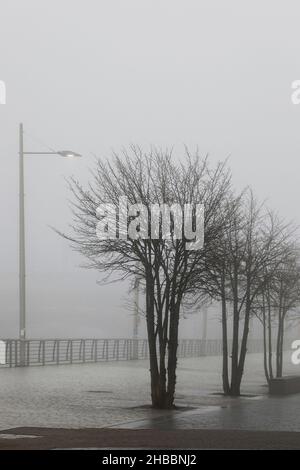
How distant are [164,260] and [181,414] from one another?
12.3 ft

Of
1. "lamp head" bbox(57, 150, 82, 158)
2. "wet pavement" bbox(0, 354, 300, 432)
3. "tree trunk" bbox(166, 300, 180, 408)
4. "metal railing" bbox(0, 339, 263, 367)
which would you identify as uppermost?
"lamp head" bbox(57, 150, 82, 158)

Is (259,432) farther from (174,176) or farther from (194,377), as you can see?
(194,377)

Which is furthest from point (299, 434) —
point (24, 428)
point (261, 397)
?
point (261, 397)

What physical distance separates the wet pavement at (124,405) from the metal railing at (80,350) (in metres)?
4.17

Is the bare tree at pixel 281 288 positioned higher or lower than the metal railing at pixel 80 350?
higher

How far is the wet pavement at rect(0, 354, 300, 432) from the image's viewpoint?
1689 cm

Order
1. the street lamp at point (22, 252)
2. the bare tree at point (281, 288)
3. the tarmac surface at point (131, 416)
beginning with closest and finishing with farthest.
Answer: the tarmac surface at point (131, 416), the bare tree at point (281, 288), the street lamp at point (22, 252)

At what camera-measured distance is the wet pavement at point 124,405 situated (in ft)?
55.4

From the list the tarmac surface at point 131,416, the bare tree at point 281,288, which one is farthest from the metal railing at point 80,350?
the bare tree at point 281,288

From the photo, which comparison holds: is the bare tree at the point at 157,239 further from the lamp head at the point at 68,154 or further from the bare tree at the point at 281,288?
the lamp head at the point at 68,154

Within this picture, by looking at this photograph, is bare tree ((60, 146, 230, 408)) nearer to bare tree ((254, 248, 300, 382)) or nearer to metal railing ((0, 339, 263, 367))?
bare tree ((254, 248, 300, 382))

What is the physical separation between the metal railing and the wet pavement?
4.17m

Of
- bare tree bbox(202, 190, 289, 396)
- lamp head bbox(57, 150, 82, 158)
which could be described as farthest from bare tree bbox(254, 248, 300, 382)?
lamp head bbox(57, 150, 82, 158)

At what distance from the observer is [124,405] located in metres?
21.0
